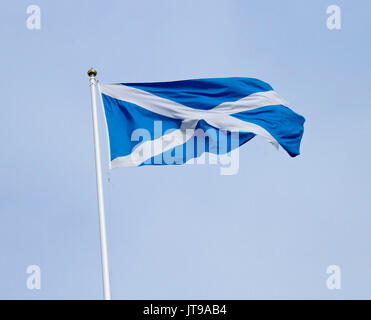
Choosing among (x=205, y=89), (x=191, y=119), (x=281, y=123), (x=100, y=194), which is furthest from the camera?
(x=205, y=89)

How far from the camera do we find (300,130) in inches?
830

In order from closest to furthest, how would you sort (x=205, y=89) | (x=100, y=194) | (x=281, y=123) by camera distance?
(x=100, y=194) → (x=281, y=123) → (x=205, y=89)

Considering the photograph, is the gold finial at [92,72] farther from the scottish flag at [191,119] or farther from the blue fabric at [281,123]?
the blue fabric at [281,123]

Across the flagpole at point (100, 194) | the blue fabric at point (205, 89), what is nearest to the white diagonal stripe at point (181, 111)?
the blue fabric at point (205, 89)

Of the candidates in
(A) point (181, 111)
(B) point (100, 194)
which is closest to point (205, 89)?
(A) point (181, 111)

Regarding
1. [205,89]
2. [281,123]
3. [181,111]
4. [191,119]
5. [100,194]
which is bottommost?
[100,194]

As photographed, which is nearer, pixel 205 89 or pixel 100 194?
pixel 100 194

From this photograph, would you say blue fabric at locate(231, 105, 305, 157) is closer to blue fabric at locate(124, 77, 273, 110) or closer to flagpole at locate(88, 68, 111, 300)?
blue fabric at locate(124, 77, 273, 110)

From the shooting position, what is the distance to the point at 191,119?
20.6m

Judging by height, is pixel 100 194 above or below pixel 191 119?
below

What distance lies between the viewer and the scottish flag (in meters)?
19.2

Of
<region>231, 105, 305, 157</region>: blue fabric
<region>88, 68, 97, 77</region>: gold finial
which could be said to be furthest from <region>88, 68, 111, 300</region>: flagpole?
<region>231, 105, 305, 157</region>: blue fabric

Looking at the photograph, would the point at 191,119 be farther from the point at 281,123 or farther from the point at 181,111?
the point at 281,123
